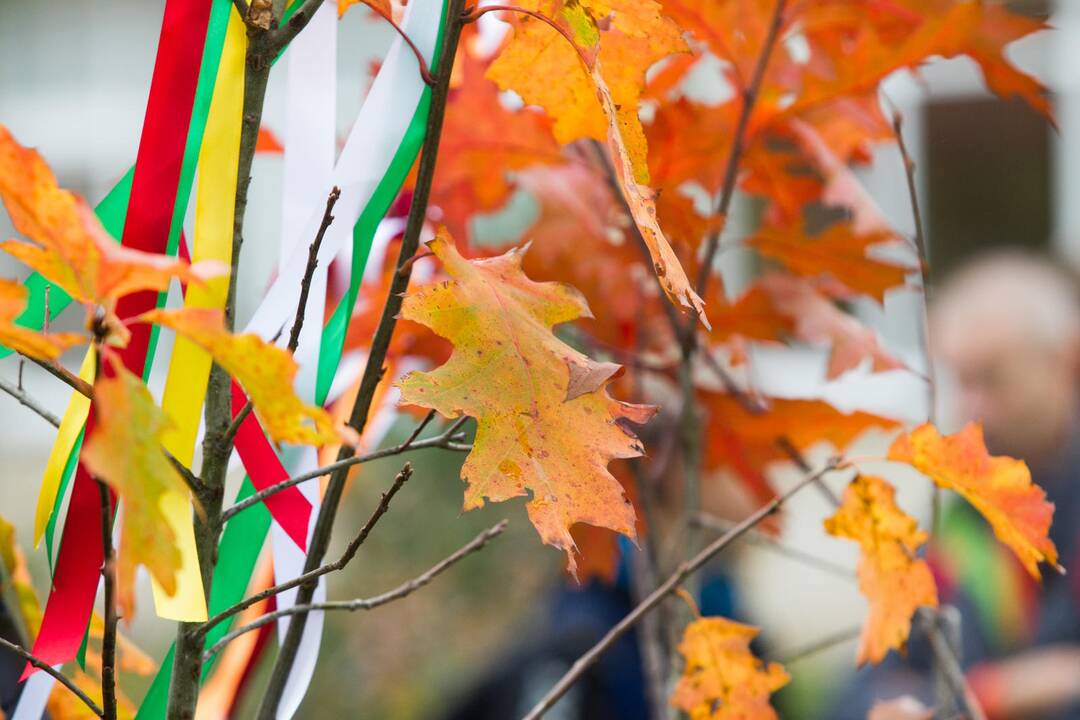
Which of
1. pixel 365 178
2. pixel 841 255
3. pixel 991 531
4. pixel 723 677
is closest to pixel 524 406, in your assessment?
pixel 365 178

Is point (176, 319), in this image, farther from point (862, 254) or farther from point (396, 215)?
point (862, 254)

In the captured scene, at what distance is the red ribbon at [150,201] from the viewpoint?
553 mm

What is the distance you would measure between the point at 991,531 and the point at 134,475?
2.09 meters

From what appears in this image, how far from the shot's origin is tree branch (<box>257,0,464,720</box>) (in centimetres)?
58

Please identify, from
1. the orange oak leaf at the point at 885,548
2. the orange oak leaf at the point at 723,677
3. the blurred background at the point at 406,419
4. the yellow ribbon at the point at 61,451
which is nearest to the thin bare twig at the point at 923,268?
the orange oak leaf at the point at 885,548

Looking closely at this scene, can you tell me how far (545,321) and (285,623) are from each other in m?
0.27

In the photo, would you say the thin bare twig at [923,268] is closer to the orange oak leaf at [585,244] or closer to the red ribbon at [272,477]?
the orange oak leaf at [585,244]

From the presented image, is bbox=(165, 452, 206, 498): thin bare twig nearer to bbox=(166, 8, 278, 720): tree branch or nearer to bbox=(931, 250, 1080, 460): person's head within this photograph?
bbox=(166, 8, 278, 720): tree branch

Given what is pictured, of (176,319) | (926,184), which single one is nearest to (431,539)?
(926,184)

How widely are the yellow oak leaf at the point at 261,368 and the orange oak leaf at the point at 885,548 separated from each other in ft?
1.45

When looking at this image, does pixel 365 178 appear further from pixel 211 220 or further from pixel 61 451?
pixel 61 451

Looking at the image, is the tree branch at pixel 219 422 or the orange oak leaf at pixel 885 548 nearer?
the tree branch at pixel 219 422

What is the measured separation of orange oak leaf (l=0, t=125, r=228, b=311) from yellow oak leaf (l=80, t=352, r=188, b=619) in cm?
4

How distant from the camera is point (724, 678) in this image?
0.72 meters
